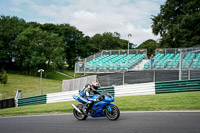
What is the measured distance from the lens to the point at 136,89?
15.8 meters

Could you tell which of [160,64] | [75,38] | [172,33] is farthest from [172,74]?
[75,38]

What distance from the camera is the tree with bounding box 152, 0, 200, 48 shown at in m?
38.0

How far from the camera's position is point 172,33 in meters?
40.1

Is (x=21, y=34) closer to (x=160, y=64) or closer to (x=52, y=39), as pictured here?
(x=52, y=39)

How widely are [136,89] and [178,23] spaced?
30997mm

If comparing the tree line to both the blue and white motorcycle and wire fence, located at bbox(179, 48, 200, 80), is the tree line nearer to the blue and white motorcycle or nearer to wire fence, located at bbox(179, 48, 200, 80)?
wire fence, located at bbox(179, 48, 200, 80)

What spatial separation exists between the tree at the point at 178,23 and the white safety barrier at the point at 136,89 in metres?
26.1

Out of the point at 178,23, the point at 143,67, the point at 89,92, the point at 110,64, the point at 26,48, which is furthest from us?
the point at 26,48

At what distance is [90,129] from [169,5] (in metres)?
40.4

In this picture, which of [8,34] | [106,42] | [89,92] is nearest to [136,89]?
[89,92]

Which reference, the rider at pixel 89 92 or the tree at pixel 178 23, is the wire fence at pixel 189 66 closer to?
the rider at pixel 89 92

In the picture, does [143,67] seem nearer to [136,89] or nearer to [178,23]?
[136,89]

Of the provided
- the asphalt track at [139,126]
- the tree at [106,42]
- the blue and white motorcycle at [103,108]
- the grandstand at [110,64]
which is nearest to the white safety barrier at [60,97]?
the grandstand at [110,64]

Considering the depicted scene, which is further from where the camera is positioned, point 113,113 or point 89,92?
point 89,92
